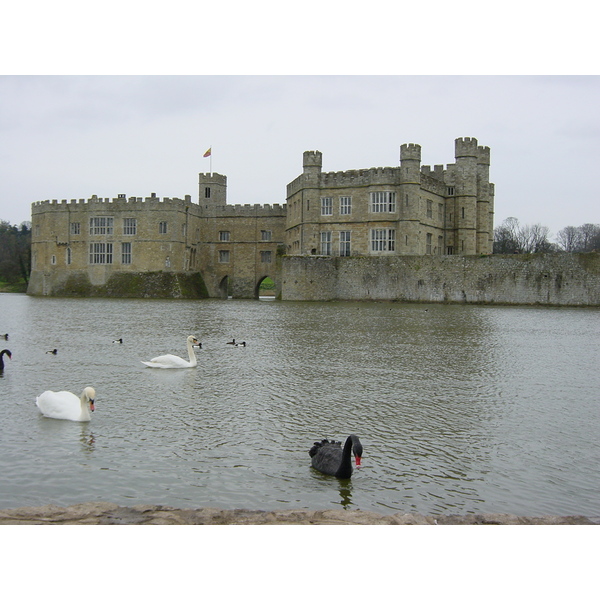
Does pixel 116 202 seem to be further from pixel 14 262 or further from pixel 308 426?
pixel 308 426

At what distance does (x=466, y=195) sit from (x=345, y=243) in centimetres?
1021

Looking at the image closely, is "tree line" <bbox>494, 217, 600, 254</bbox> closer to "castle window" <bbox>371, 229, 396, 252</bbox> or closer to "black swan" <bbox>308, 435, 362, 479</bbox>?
"castle window" <bbox>371, 229, 396, 252</bbox>

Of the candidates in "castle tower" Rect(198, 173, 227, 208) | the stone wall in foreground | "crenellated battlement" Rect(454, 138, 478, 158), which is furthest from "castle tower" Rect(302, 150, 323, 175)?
"castle tower" Rect(198, 173, 227, 208)

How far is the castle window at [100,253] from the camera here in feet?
198

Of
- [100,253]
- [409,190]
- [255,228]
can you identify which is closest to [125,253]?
[100,253]

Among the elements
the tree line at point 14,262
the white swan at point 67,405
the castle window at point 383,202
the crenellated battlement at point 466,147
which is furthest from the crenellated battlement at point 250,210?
the white swan at point 67,405

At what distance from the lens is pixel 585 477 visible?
754cm

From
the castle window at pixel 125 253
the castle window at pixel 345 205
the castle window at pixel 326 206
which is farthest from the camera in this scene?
the castle window at pixel 125 253

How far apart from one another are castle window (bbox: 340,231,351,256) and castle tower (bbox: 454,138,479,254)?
9.05 m

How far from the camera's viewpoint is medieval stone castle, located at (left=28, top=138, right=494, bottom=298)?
161 feet

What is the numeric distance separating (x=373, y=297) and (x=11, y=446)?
3784 cm

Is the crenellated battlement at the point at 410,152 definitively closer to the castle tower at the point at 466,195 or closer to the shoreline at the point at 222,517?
the castle tower at the point at 466,195

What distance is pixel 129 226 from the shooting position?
59938 mm

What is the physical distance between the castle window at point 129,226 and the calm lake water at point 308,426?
41.7 m
